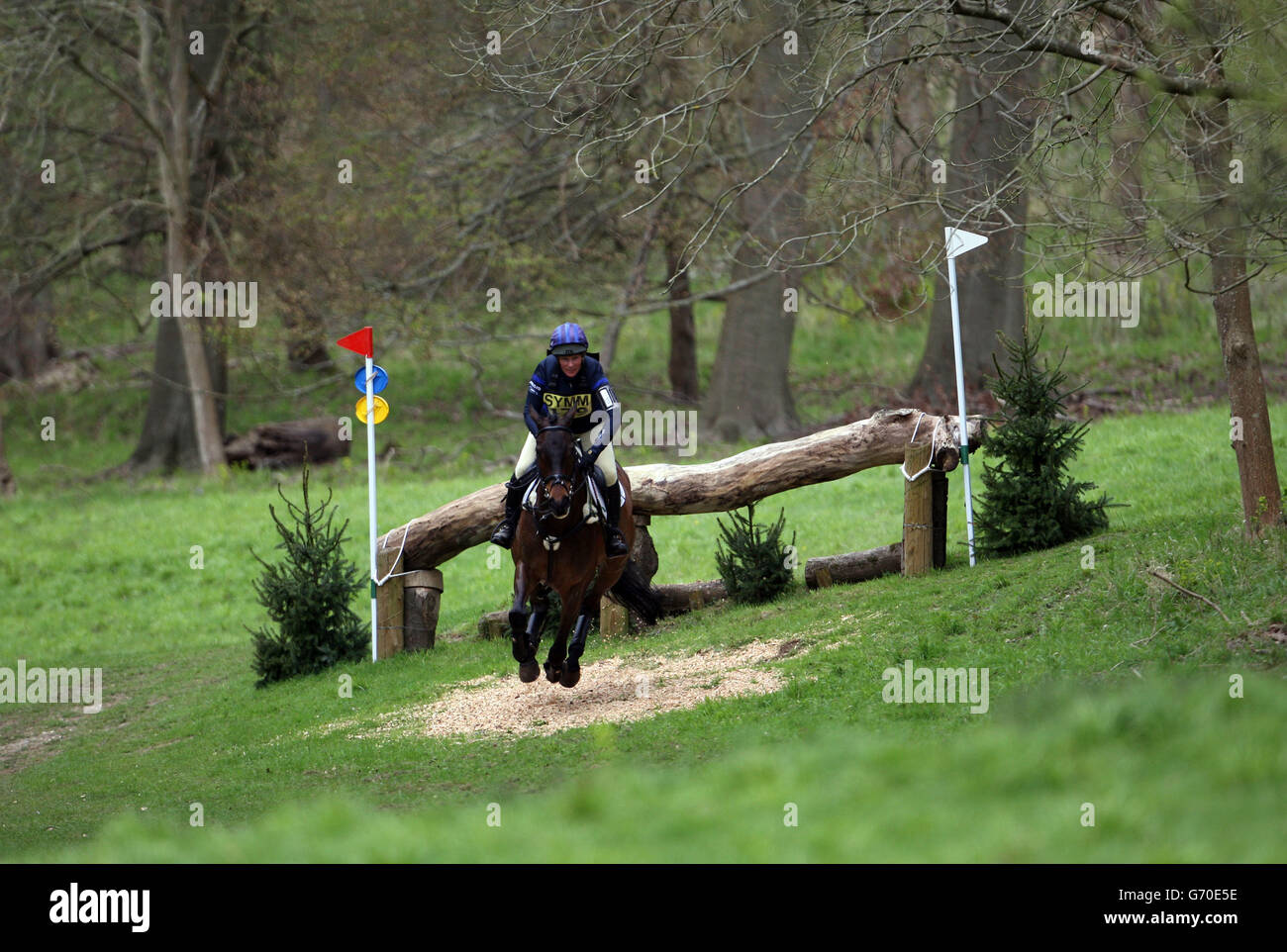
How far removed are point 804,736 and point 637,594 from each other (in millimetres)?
5660

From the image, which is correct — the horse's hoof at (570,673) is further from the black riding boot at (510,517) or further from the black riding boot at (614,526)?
the black riding boot at (510,517)

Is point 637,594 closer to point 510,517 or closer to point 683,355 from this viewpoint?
point 510,517

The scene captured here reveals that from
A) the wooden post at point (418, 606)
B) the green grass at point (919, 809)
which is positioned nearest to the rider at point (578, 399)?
the green grass at point (919, 809)

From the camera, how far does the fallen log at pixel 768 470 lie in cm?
1405

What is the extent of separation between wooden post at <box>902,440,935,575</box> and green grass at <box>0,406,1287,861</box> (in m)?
0.34

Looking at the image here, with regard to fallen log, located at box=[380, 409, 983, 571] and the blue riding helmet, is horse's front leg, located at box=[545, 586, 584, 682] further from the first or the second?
fallen log, located at box=[380, 409, 983, 571]

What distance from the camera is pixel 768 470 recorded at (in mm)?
14367

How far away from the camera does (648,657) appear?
43.2 ft

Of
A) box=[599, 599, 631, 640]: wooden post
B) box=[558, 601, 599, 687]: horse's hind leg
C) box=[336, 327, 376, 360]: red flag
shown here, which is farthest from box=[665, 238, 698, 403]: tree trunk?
box=[558, 601, 599, 687]: horse's hind leg

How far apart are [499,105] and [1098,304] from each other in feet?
46.5

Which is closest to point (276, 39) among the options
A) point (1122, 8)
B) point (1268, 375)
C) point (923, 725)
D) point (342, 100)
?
point (342, 100)

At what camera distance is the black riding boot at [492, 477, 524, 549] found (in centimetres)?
1160

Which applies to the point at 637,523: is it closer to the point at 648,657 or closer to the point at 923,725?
the point at 648,657

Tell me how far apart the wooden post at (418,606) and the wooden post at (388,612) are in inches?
2.7
